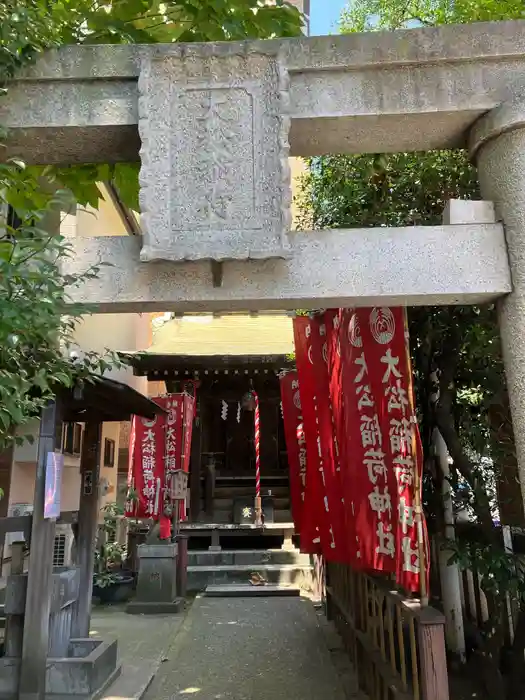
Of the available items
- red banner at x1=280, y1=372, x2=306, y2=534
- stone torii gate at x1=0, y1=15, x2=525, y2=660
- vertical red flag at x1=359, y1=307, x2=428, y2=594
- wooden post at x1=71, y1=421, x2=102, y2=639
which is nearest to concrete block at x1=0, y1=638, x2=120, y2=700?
wooden post at x1=71, y1=421, x2=102, y2=639

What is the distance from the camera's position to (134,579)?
11117 mm

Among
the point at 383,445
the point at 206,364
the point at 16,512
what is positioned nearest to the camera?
the point at 383,445

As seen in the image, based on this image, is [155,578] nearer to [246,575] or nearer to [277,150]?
[246,575]

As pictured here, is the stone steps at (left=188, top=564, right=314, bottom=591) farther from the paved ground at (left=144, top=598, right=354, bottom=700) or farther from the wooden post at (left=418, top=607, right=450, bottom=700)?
the wooden post at (left=418, top=607, right=450, bottom=700)

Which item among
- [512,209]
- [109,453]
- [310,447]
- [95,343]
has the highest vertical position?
[95,343]

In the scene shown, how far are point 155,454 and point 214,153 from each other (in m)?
8.82

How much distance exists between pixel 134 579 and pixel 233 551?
231 cm

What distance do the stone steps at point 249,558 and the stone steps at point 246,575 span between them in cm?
40

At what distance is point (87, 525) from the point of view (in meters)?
6.51

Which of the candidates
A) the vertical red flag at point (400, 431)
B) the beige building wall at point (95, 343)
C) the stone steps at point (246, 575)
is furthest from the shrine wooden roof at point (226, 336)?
the vertical red flag at point (400, 431)

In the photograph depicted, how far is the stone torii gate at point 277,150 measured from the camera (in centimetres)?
347

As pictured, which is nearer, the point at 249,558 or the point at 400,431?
the point at 400,431

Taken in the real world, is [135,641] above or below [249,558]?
below

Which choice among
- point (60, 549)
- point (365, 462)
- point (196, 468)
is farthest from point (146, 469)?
point (365, 462)
